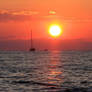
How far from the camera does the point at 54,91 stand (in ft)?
111

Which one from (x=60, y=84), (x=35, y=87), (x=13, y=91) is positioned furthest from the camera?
(x=60, y=84)

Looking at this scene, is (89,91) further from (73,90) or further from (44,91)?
(44,91)

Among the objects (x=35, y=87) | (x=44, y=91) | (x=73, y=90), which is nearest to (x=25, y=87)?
(x=35, y=87)

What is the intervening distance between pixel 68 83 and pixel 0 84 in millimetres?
8251

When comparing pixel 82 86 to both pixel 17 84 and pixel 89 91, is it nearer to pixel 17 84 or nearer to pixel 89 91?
pixel 89 91

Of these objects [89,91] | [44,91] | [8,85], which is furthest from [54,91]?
[8,85]

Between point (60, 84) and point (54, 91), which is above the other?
point (60, 84)

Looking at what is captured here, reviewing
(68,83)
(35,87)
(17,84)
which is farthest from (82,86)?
(17,84)

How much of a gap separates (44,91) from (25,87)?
11.3 feet

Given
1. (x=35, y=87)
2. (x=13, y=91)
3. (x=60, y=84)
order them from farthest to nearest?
(x=60, y=84) → (x=35, y=87) → (x=13, y=91)

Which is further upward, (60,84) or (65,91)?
(60,84)

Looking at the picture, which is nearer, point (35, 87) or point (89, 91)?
point (89, 91)

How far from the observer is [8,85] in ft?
123

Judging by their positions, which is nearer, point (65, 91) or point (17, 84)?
point (65, 91)
